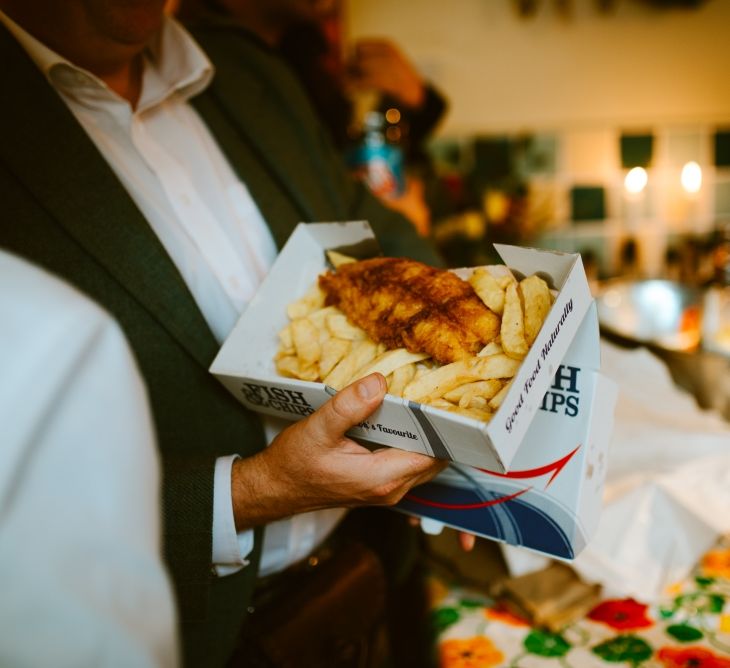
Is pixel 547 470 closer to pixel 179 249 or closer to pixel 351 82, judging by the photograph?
pixel 179 249

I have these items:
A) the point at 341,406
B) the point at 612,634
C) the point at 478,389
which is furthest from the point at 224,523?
the point at 612,634

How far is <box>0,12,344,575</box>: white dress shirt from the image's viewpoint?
3.14 feet

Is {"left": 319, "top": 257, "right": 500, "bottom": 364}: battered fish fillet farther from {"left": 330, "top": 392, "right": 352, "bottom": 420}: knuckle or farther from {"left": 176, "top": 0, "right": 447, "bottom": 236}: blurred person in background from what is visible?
{"left": 176, "top": 0, "right": 447, "bottom": 236}: blurred person in background

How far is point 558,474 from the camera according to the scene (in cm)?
74

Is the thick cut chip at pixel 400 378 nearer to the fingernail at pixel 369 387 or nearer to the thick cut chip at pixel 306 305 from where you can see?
the fingernail at pixel 369 387

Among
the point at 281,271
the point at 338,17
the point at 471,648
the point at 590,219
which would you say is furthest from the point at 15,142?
the point at 590,219

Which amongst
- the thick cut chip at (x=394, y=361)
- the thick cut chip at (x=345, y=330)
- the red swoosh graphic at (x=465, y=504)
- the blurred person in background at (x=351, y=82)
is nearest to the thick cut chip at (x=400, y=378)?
the thick cut chip at (x=394, y=361)

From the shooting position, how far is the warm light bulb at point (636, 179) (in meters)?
2.79

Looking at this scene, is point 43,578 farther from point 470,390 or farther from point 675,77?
point 675,77

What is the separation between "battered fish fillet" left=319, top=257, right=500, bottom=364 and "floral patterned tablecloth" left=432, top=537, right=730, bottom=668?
0.55 meters

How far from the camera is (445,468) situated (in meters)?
0.81

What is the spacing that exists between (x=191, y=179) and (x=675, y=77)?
103 inches

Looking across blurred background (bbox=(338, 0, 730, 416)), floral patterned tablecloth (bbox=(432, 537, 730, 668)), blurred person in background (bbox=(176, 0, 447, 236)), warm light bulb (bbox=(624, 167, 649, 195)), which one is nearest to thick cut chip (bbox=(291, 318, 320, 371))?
floral patterned tablecloth (bbox=(432, 537, 730, 668))

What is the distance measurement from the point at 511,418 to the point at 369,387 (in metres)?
0.15
